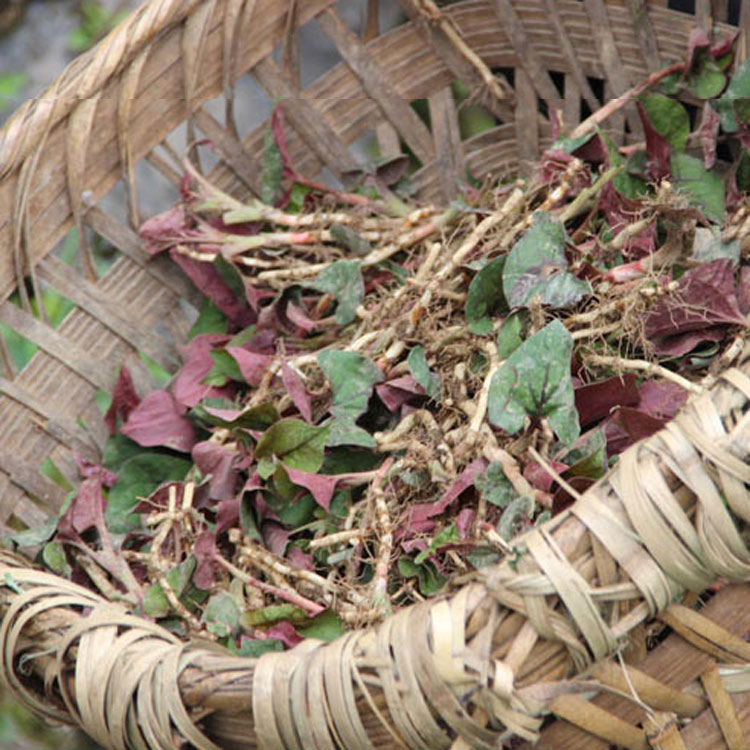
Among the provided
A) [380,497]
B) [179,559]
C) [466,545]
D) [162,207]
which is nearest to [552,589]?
[466,545]

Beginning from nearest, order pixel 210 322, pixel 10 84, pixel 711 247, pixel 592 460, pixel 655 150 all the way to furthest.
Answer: pixel 592 460 → pixel 711 247 → pixel 655 150 → pixel 210 322 → pixel 10 84

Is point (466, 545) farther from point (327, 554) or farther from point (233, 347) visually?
point (233, 347)

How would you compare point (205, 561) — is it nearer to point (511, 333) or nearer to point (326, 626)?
point (326, 626)

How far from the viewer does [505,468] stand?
1.94ft

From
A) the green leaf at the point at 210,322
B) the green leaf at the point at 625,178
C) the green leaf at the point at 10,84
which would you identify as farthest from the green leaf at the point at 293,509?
the green leaf at the point at 10,84

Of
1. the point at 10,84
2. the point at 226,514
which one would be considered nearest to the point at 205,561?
the point at 226,514

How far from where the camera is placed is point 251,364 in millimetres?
790

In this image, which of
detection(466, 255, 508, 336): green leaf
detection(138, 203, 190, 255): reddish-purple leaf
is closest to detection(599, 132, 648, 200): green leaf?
detection(466, 255, 508, 336): green leaf

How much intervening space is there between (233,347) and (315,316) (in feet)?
0.23

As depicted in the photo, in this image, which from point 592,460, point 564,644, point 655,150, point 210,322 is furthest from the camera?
point 210,322

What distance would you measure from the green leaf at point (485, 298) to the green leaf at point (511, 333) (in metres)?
0.02

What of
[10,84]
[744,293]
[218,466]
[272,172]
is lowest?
[744,293]

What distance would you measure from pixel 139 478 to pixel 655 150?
0.46 meters

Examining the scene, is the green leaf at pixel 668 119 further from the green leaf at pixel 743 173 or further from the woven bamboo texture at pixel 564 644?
the woven bamboo texture at pixel 564 644
